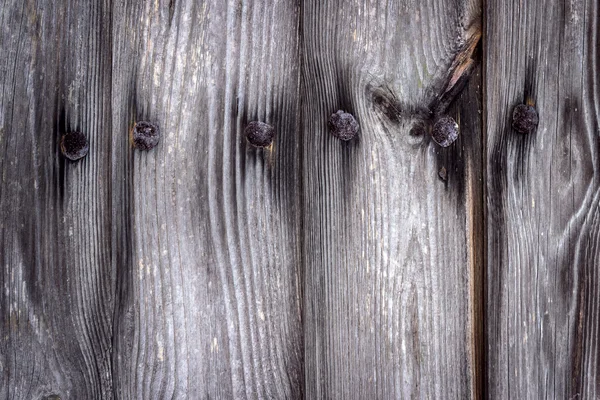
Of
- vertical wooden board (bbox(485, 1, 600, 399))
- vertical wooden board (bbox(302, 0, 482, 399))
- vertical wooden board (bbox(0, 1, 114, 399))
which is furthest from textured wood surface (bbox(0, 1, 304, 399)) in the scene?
vertical wooden board (bbox(485, 1, 600, 399))

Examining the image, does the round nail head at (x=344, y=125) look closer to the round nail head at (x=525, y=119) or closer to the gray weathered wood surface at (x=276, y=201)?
the gray weathered wood surface at (x=276, y=201)

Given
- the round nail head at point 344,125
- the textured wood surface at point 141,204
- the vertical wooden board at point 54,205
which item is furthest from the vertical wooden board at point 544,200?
the vertical wooden board at point 54,205

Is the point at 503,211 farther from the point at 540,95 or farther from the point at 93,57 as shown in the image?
the point at 93,57

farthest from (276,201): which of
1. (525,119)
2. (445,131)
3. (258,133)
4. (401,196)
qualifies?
(525,119)

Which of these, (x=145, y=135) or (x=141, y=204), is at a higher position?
(x=145, y=135)

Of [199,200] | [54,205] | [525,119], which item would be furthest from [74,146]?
[525,119]

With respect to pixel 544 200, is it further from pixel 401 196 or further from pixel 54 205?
pixel 54 205

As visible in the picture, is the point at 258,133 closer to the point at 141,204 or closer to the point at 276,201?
the point at 276,201
